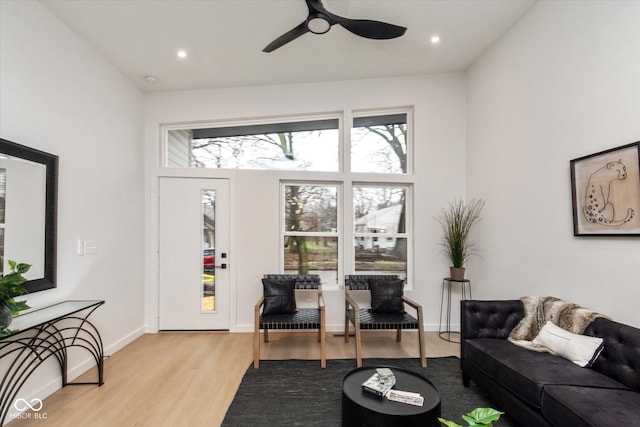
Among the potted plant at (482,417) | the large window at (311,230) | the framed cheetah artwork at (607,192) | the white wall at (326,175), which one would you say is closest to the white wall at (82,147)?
the white wall at (326,175)

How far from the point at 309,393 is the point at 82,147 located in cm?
316

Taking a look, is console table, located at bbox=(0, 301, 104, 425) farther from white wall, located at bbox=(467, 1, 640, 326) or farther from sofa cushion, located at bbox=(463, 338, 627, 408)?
white wall, located at bbox=(467, 1, 640, 326)

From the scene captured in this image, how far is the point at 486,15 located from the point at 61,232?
453 cm

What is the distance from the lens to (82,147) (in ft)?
10.0

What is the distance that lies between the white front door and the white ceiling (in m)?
1.41

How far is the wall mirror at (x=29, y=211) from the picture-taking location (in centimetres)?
229

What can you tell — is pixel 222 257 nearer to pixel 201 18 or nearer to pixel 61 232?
pixel 61 232

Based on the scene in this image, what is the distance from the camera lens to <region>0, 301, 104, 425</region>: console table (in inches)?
82.6

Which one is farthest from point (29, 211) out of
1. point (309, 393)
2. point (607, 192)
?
point (607, 192)

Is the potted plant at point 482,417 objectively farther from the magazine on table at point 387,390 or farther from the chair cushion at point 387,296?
the chair cushion at point 387,296

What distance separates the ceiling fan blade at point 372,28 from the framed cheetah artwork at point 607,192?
1788 millimetres

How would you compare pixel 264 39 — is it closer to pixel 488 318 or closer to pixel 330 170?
pixel 330 170


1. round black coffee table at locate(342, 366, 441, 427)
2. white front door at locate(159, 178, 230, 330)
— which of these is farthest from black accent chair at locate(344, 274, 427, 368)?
white front door at locate(159, 178, 230, 330)

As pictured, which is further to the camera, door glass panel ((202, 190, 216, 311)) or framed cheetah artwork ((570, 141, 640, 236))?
door glass panel ((202, 190, 216, 311))
